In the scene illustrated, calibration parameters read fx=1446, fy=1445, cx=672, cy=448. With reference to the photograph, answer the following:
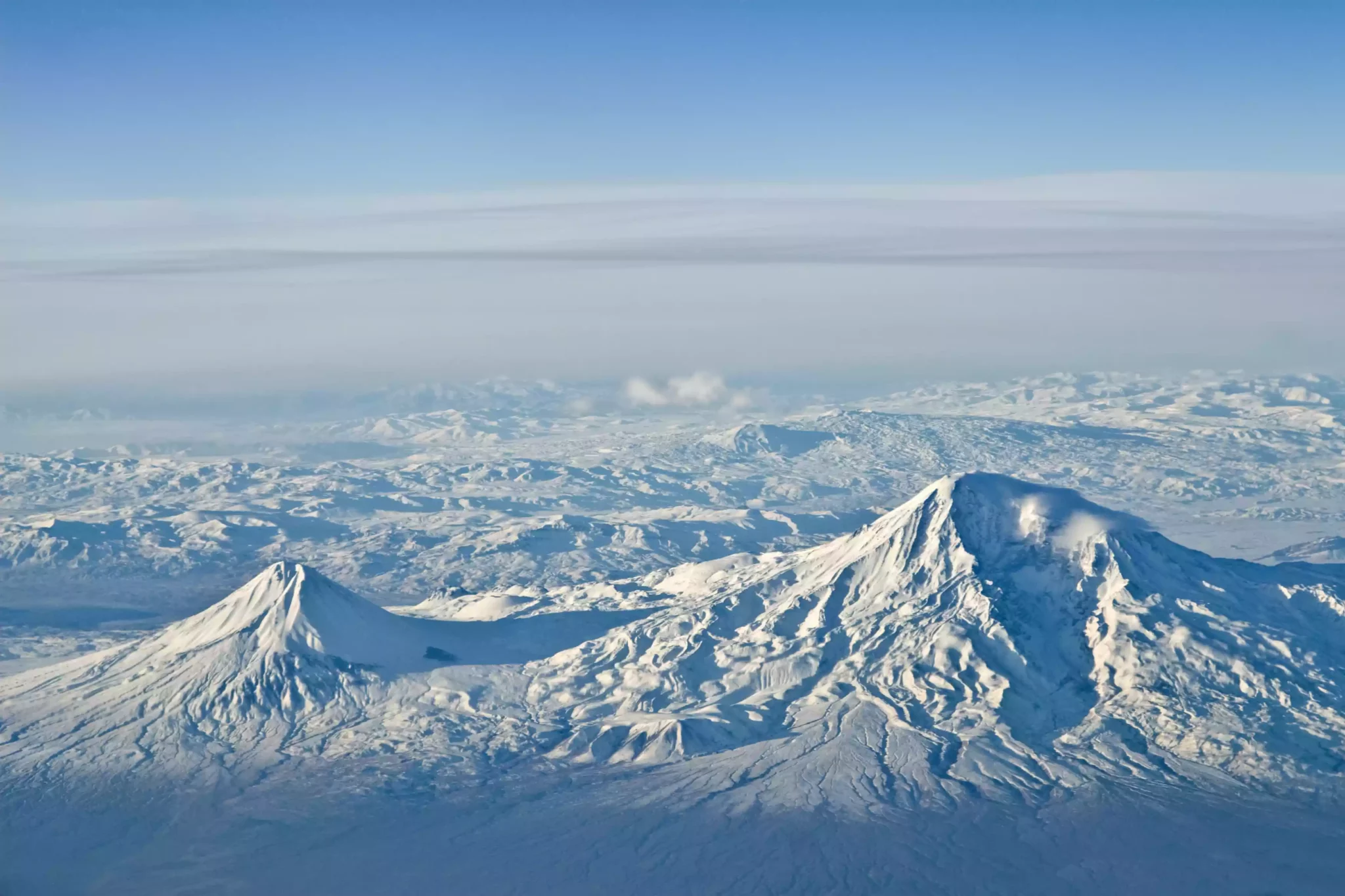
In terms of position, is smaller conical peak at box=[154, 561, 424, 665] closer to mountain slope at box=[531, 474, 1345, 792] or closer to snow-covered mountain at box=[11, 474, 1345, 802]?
snow-covered mountain at box=[11, 474, 1345, 802]

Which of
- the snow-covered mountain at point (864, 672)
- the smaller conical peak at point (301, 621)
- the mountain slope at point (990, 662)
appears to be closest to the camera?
the mountain slope at point (990, 662)

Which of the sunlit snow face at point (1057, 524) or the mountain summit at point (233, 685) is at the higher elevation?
the sunlit snow face at point (1057, 524)

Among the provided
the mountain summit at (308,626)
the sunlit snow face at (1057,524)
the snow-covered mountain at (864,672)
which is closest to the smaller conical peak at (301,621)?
the mountain summit at (308,626)

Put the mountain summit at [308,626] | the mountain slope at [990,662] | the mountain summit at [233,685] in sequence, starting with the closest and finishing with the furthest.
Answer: the mountain slope at [990,662]
the mountain summit at [233,685]
the mountain summit at [308,626]

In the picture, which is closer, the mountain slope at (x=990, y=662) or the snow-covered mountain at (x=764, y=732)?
the snow-covered mountain at (x=764, y=732)

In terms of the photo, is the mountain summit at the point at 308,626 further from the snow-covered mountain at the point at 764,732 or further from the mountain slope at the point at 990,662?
the mountain slope at the point at 990,662

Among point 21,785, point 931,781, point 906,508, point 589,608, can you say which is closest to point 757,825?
point 931,781

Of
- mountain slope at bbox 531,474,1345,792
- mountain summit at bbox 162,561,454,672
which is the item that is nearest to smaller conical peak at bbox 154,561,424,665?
mountain summit at bbox 162,561,454,672

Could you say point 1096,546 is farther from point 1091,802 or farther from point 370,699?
point 370,699
